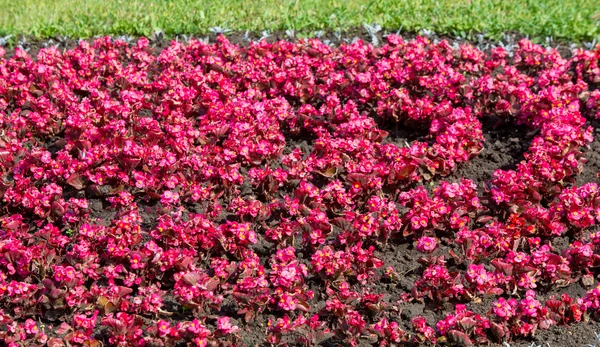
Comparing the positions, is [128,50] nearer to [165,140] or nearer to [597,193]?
[165,140]

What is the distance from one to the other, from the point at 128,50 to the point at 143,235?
250cm

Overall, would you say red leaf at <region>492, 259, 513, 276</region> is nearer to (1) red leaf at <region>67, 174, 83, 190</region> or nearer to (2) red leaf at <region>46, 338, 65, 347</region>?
(2) red leaf at <region>46, 338, 65, 347</region>

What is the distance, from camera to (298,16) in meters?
8.01

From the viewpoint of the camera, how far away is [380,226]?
511 centimetres

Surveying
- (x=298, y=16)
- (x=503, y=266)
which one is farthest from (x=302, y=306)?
(x=298, y=16)

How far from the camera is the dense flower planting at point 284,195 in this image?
4.59 meters

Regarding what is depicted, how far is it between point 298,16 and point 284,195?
2871 millimetres

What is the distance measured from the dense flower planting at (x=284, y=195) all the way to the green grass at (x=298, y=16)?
642 millimetres

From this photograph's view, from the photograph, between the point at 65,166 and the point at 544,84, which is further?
the point at 544,84

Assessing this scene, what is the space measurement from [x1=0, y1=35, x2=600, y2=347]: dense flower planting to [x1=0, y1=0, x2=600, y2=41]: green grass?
642 millimetres

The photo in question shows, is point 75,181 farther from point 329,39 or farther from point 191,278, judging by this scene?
point 329,39

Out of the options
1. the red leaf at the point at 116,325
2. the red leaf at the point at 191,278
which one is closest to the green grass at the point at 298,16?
the red leaf at the point at 191,278

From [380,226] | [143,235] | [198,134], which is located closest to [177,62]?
[198,134]

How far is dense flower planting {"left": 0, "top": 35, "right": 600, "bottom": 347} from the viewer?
459cm
